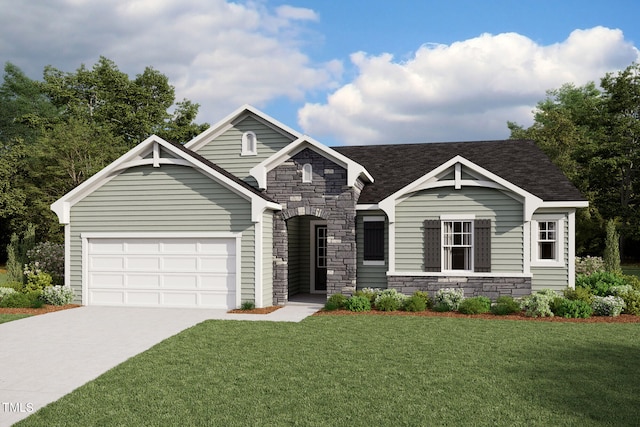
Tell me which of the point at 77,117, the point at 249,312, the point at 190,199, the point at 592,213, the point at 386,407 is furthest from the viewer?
the point at 77,117

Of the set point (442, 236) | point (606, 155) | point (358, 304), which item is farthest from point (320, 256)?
point (606, 155)

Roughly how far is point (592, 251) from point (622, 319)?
1174 inches

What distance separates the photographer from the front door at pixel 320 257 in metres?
20.9

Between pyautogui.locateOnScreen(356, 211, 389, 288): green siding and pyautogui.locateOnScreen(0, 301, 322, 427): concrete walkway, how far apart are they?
1.68 m

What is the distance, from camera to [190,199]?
54.9ft

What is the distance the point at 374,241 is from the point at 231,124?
6.92 meters

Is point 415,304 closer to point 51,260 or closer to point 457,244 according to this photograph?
point 457,244

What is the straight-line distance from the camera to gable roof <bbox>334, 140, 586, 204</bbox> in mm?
17859

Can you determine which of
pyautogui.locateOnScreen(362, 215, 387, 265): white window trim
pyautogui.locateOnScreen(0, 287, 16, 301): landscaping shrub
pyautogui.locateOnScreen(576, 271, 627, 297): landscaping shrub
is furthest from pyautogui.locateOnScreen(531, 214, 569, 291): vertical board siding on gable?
pyautogui.locateOnScreen(0, 287, 16, 301): landscaping shrub

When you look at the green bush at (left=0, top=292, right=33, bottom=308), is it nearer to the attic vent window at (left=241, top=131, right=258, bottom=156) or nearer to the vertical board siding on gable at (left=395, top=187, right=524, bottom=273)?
the attic vent window at (left=241, top=131, right=258, bottom=156)

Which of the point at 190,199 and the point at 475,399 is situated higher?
the point at 190,199

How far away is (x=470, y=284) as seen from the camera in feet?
54.7

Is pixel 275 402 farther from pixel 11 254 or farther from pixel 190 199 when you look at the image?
pixel 11 254

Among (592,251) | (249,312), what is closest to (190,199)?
(249,312)
